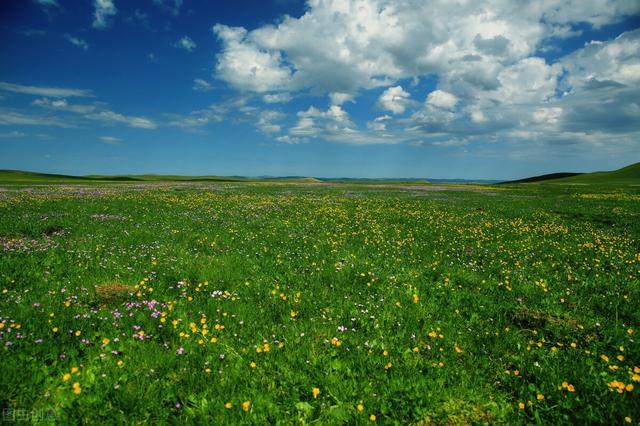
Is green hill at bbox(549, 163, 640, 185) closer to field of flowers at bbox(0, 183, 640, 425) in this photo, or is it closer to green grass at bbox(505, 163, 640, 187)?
green grass at bbox(505, 163, 640, 187)

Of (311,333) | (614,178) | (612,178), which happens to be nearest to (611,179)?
(614,178)

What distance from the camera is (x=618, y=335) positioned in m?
5.88

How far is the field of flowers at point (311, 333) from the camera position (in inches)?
160

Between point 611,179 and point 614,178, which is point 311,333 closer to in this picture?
point 611,179

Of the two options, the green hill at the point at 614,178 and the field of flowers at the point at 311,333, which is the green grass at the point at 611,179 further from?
the field of flowers at the point at 311,333

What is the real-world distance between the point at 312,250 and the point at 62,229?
34.5 ft

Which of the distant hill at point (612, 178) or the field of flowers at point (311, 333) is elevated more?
the distant hill at point (612, 178)

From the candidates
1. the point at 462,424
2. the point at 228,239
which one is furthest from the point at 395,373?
the point at 228,239

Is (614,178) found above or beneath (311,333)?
above

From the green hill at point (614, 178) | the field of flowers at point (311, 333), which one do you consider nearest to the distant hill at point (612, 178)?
the green hill at point (614, 178)

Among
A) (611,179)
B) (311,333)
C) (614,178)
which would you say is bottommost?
(311,333)

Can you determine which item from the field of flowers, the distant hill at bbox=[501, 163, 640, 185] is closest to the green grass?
the distant hill at bbox=[501, 163, 640, 185]

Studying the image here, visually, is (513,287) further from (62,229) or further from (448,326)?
(62,229)

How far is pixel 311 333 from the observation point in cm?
580
